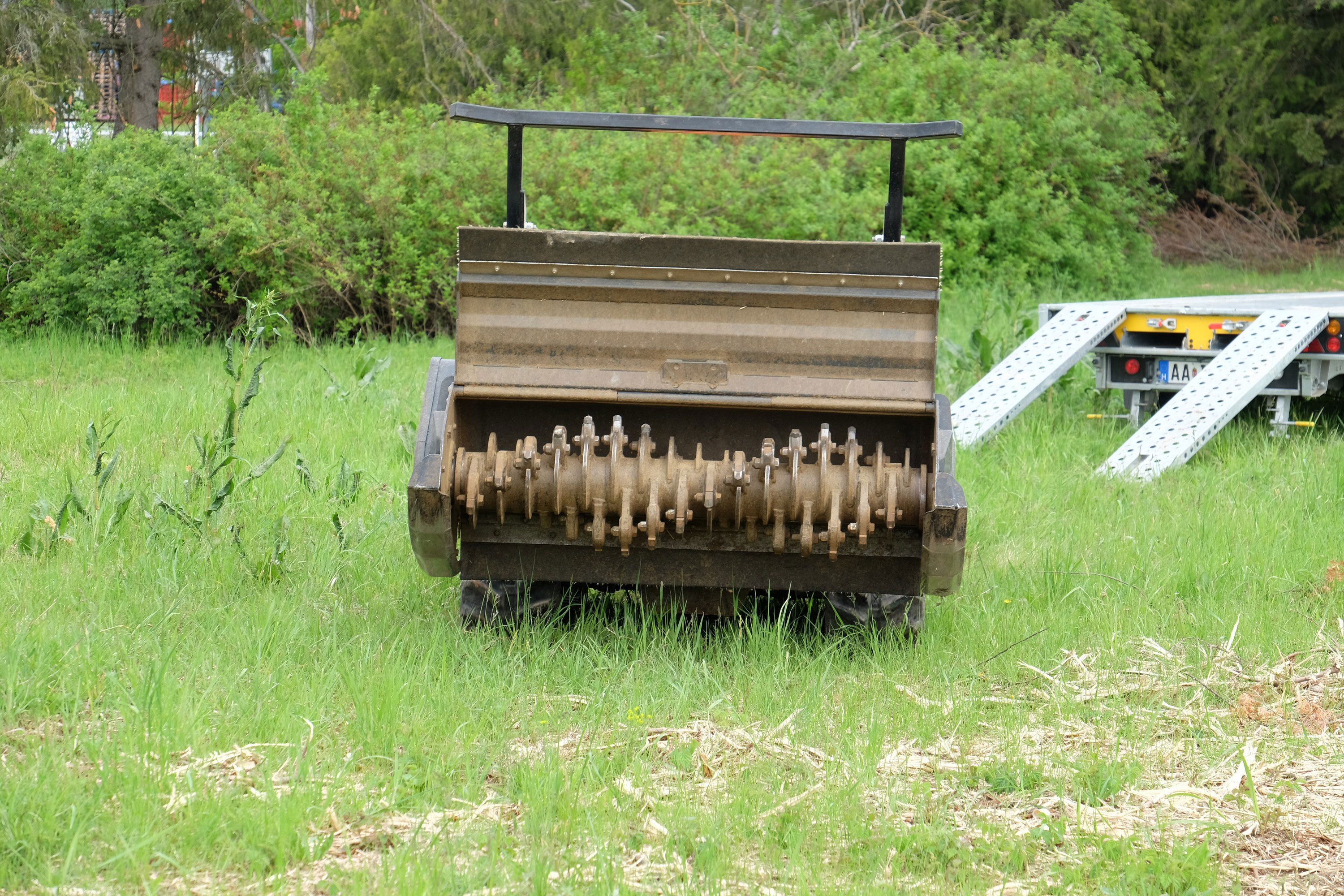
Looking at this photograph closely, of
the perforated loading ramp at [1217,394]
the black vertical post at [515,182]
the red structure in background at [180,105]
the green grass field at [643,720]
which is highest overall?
the red structure in background at [180,105]

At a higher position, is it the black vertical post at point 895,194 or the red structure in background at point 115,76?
the red structure in background at point 115,76

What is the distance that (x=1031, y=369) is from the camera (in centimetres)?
870

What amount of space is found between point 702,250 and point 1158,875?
7.73ft

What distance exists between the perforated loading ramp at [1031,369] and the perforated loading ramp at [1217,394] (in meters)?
0.79

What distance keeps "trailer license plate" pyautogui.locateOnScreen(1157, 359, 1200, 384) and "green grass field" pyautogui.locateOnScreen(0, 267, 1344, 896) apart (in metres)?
2.31

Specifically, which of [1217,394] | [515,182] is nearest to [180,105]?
[1217,394]

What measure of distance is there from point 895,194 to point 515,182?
1.34 m

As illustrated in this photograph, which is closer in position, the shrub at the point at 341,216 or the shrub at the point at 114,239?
the shrub at the point at 114,239

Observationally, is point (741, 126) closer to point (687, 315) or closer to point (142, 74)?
point (687, 315)

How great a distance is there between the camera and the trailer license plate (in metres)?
8.84

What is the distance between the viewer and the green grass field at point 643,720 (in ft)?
9.96

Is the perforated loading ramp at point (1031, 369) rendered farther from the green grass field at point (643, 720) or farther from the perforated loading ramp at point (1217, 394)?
the green grass field at point (643, 720)

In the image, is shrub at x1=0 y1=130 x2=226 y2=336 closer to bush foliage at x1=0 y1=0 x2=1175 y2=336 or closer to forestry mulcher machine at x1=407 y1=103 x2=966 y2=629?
bush foliage at x1=0 y1=0 x2=1175 y2=336

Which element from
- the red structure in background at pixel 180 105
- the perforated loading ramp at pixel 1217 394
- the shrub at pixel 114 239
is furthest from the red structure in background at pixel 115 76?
the perforated loading ramp at pixel 1217 394
